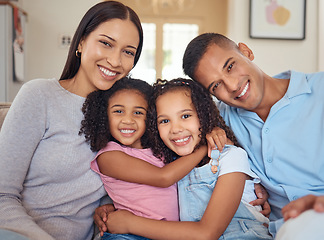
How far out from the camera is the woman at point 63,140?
1.08 m

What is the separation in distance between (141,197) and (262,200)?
447 millimetres

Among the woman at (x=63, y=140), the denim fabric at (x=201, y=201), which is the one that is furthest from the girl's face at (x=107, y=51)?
the denim fabric at (x=201, y=201)

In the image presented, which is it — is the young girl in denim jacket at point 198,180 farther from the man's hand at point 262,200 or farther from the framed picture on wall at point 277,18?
the framed picture on wall at point 277,18

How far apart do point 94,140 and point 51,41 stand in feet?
10.4

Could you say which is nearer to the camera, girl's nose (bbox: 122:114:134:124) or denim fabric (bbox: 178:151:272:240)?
denim fabric (bbox: 178:151:272:240)

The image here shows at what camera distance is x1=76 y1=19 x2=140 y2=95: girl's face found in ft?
4.15

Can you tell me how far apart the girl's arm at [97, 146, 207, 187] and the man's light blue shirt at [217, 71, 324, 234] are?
23 centimetres

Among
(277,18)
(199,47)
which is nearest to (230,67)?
(199,47)

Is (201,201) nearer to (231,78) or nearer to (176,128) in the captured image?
(176,128)

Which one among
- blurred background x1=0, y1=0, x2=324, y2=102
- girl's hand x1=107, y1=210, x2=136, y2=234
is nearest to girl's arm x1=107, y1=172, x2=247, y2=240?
girl's hand x1=107, y1=210, x2=136, y2=234

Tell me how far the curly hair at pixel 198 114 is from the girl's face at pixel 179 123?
0.8 inches

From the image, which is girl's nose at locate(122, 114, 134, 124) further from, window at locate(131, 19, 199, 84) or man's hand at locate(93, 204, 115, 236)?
window at locate(131, 19, 199, 84)

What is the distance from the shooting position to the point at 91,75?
4.25ft

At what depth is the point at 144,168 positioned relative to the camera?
1172 mm
